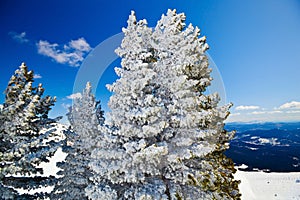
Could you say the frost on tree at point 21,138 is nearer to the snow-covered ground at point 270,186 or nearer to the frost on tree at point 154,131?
the frost on tree at point 154,131

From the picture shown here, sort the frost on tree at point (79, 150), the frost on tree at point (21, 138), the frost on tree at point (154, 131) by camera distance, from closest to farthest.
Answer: the frost on tree at point (154, 131)
the frost on tree at point (21, 138)
the frost on tree at point (79, 150)

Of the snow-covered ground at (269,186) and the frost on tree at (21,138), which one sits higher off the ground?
the frost on tree at (21,138)

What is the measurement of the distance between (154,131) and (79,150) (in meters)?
4.32

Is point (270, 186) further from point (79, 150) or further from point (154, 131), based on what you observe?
point (154, 131)

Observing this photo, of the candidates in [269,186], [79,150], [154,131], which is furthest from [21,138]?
[269,186]

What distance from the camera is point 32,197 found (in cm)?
1062

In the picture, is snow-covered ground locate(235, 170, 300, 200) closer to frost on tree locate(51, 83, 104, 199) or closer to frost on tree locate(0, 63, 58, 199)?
frost on tree locate(51, 83, 104, 199)

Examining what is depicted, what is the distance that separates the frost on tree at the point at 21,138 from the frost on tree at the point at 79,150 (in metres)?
0.91

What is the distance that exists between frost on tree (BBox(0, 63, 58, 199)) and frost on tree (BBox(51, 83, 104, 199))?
0.91 meters

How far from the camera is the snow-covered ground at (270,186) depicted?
129 ft

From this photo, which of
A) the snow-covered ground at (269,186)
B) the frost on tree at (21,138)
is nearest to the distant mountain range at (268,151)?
the snow-covered ground at (269,186)

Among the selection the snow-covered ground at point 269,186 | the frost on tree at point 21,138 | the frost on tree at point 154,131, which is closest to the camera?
the frost on tree at point 154,131

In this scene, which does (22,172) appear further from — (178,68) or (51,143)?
(178,68)

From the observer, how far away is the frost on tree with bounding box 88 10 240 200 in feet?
28.8
